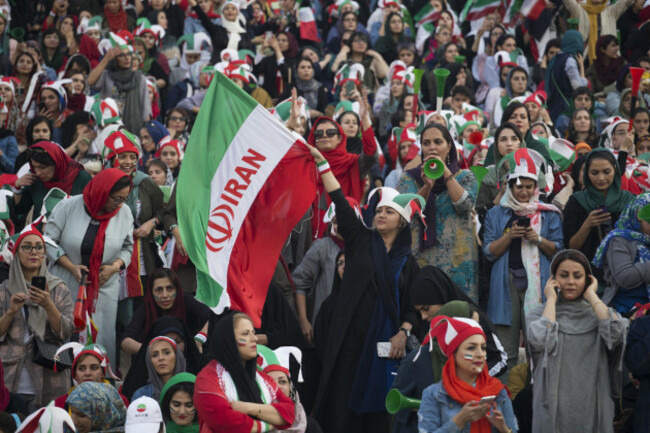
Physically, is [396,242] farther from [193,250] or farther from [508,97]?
[508,97]

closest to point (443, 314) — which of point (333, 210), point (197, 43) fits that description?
point (333, 210)

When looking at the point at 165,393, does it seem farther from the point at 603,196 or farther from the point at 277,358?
the point at 603,196

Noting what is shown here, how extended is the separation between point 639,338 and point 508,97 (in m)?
7.00

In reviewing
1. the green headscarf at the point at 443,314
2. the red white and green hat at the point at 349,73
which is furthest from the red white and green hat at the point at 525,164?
the red white and green hat at the point at 349,73

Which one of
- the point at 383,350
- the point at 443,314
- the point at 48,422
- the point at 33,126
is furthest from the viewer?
the point at 33,126

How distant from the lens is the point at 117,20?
1767cm

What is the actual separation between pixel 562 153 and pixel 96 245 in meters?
4.33

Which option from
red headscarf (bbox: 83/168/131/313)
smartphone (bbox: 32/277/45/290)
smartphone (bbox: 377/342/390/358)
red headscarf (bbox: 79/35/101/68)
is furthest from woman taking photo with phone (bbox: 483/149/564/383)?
red headscarf (bbox: 79/35/101/68)

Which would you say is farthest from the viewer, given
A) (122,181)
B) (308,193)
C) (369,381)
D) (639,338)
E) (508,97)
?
(508,97)

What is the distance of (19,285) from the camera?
347 inches

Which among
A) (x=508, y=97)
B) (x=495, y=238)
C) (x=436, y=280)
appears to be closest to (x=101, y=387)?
(x=436, y=280)

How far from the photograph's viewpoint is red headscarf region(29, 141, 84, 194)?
10352 millimetres

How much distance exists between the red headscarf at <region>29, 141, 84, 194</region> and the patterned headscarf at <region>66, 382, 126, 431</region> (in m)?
2.99

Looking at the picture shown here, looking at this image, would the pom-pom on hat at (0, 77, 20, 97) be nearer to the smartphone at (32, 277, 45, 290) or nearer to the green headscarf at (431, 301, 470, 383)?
the smartphone at (32, 277, 45, 290)
